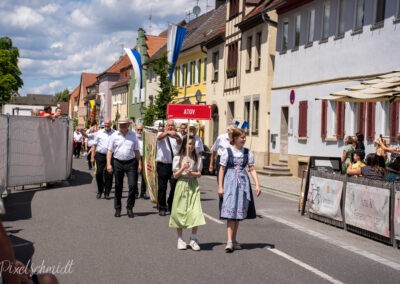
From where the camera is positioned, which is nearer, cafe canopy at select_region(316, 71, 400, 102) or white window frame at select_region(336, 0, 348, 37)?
cafe canopy at select_region(316, 71, 400, 102)

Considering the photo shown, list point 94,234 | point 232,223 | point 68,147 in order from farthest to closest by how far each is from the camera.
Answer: point 68,147
point 94,234
point 232,223

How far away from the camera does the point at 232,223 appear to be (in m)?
9.56

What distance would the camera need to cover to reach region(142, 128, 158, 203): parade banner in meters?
14.4

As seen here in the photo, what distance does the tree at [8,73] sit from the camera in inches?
2965

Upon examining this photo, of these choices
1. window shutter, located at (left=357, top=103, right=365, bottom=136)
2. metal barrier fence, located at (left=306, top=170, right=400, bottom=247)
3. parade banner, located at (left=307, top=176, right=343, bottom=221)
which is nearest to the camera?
metal barrier fence, located at (left=306, top=170, right=400, bottom=247)

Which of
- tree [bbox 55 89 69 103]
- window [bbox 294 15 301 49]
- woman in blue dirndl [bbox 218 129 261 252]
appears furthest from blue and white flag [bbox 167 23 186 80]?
tree [bbox 55 89 69 103]

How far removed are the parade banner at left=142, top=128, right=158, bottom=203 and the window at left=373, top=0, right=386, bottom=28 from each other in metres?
9.73

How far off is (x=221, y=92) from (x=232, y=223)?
3178cm

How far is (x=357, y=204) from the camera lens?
38.6 ft

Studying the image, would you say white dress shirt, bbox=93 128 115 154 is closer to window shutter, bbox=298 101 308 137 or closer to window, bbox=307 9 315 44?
window shutter, bbox=298 101 308 137

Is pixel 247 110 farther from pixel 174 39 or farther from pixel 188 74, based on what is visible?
pixel 188 74

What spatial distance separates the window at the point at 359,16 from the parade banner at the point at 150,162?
10547 millimetres

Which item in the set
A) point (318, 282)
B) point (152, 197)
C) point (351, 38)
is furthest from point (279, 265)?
point (351, 38)

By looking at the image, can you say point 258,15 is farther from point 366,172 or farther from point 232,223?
point 232,223
